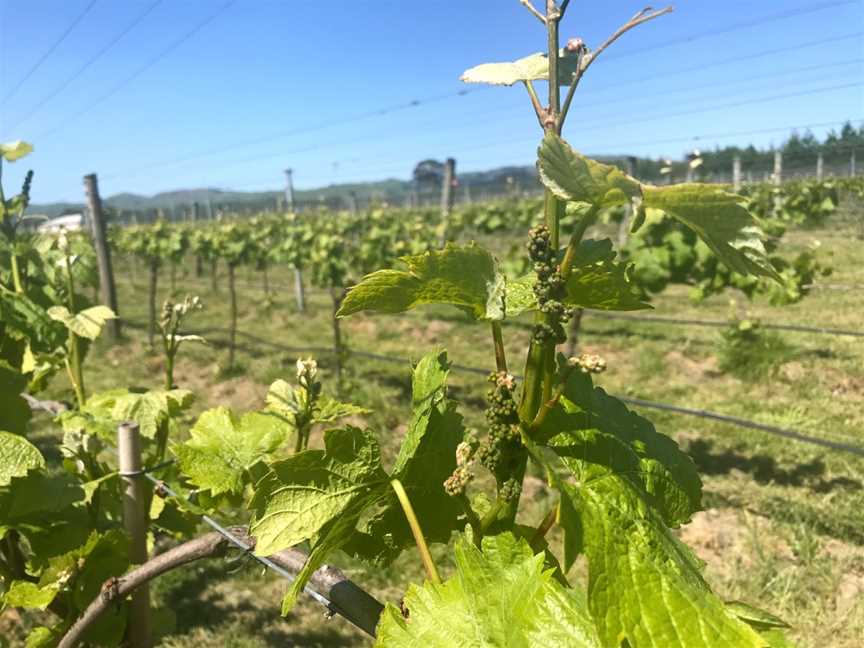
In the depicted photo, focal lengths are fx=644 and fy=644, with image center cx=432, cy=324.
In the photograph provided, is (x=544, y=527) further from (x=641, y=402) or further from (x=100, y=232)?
(x=100, y=232)

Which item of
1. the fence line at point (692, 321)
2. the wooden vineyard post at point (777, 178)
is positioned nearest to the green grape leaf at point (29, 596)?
the fence line at point (692, 321)

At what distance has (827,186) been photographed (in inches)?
456

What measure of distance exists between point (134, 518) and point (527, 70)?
1643 mm

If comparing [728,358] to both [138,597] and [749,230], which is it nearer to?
[138,597]

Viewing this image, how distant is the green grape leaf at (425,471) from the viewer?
2.83 feet

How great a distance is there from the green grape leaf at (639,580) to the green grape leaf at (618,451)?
0.02m

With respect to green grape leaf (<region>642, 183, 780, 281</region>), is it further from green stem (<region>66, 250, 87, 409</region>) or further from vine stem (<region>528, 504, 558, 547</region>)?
green stem (<region>66, 250, 87, 409</region>)

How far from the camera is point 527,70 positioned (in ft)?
2.79

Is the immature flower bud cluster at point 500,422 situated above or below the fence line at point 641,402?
above

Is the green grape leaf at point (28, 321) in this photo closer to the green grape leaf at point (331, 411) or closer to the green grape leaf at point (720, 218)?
the green grape leaf at point (331, 411)

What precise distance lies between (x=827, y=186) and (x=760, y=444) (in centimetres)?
898

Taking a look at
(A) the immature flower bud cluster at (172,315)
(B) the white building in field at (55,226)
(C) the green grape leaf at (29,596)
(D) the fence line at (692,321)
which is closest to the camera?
(C) the green grape leaf at (29,596)

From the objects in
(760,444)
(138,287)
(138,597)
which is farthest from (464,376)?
(138,287)

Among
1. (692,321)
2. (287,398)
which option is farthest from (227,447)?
(692,321)
